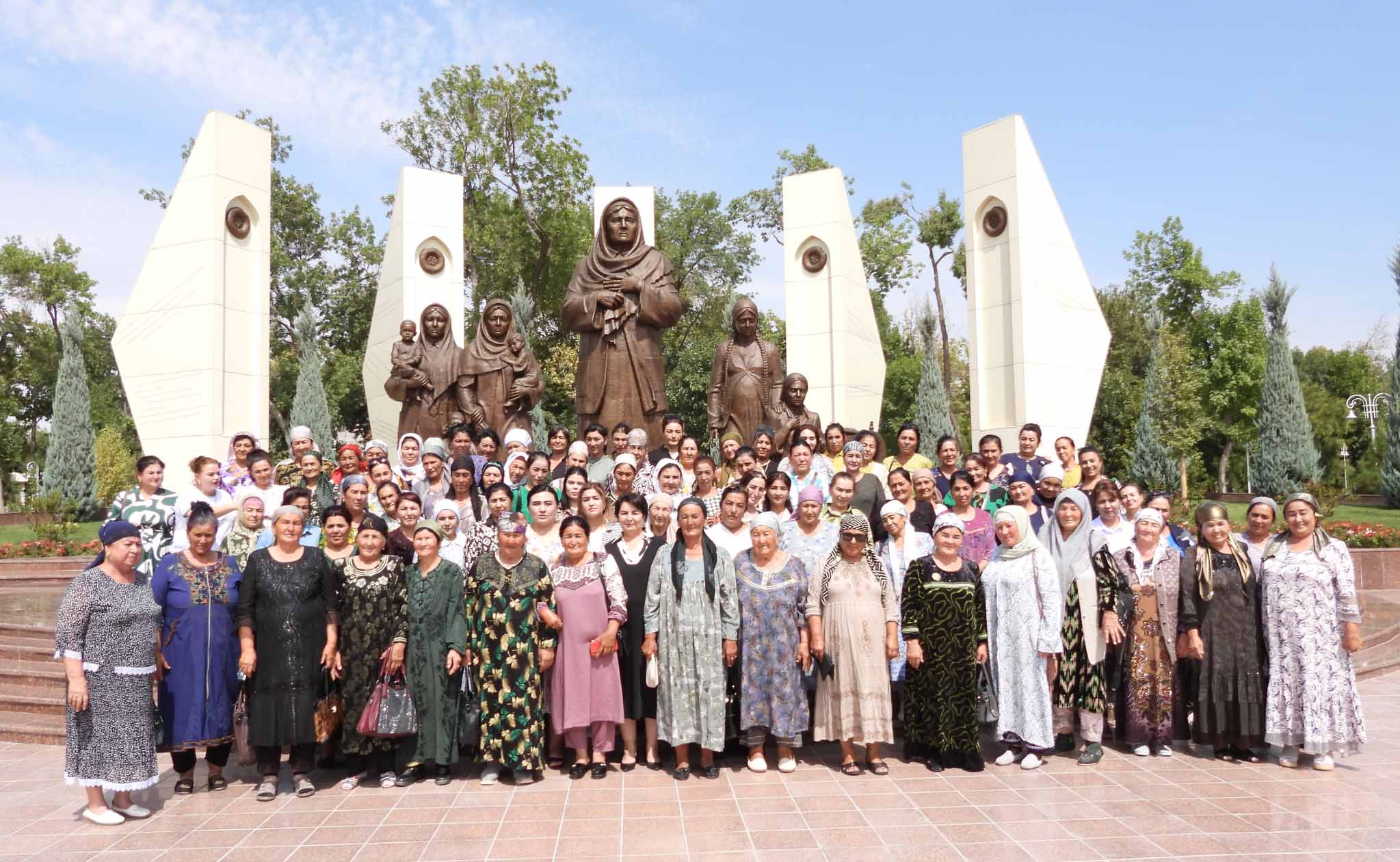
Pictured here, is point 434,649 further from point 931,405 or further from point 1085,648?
point 931,405

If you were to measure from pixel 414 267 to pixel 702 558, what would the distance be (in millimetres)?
13726

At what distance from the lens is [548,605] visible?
4.62 metres

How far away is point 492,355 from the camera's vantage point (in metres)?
9.27

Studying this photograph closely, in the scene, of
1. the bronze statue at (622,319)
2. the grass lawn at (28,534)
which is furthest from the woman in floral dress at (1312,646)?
the grass lawn at (28,534)

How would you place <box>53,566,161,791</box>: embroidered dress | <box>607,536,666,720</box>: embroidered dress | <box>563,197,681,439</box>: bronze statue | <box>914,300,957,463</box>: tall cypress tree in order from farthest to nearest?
<box>914,300,957,463</box>: tall cypress tree → <box>563,197,681,439</box>: bronze statue → <box>607,536,666,720</box>: embroidered dress → <box>53,566,161,791</box>: embroidered dress

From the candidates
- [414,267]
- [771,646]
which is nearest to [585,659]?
[771,646]

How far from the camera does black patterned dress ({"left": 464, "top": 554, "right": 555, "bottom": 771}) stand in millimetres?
4570

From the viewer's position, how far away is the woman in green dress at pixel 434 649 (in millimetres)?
4562

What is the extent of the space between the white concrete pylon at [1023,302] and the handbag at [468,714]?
10346 mm

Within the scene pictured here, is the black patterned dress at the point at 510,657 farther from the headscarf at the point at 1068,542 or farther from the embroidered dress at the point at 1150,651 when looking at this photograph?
the embroidered dress at the point at 1150,651

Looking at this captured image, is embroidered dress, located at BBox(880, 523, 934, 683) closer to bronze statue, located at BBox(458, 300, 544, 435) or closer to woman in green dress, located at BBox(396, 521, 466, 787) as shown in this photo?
woman in green dress, located at BBox(396, 521, 466, 787)

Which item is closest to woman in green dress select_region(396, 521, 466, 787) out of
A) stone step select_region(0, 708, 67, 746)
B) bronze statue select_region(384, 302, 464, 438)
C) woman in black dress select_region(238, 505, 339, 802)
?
woman in black dress select_region(238, 505, 339, 802)

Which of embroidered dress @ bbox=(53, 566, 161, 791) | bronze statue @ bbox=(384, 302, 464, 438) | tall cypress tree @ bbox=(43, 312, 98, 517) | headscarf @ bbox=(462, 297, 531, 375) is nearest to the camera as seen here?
embroidered dress @ bbox=(53, 566, 161, 791)

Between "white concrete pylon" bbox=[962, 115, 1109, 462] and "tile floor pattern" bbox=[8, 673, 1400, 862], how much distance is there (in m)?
8.86
